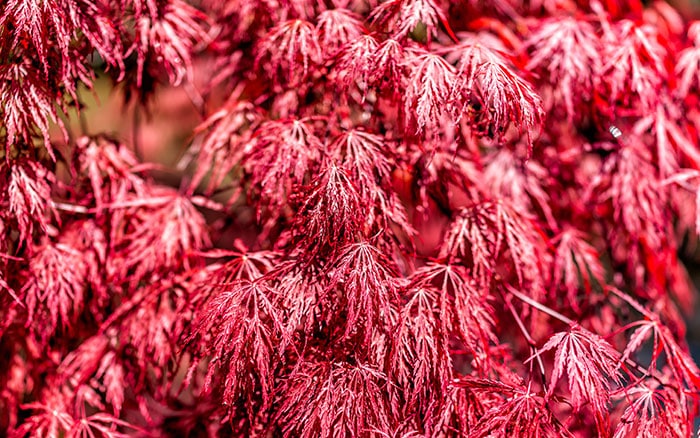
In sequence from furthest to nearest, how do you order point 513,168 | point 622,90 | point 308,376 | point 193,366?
point 513,168 → point 622,90 → point 193,366 → point 308,376

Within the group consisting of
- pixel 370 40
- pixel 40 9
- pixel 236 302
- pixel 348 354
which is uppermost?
pixel 40 9

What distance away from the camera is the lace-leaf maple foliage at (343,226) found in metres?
1.02

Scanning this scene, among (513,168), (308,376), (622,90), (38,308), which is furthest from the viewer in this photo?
(513,168)

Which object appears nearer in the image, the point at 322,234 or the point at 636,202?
the point at 322,234

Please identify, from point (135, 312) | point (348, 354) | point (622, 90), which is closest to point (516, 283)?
point (622, 90)

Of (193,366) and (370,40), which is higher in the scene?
(370,40)

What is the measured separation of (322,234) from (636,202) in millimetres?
927

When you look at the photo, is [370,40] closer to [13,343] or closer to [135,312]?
[135,312]

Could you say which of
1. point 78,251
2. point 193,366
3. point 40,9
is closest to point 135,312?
point 78,251

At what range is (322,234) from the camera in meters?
1.04

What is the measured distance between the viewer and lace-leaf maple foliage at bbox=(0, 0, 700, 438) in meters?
1.02

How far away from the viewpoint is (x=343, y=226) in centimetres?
104

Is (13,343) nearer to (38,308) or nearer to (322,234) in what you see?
(38,308)

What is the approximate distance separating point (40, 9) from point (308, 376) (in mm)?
819
